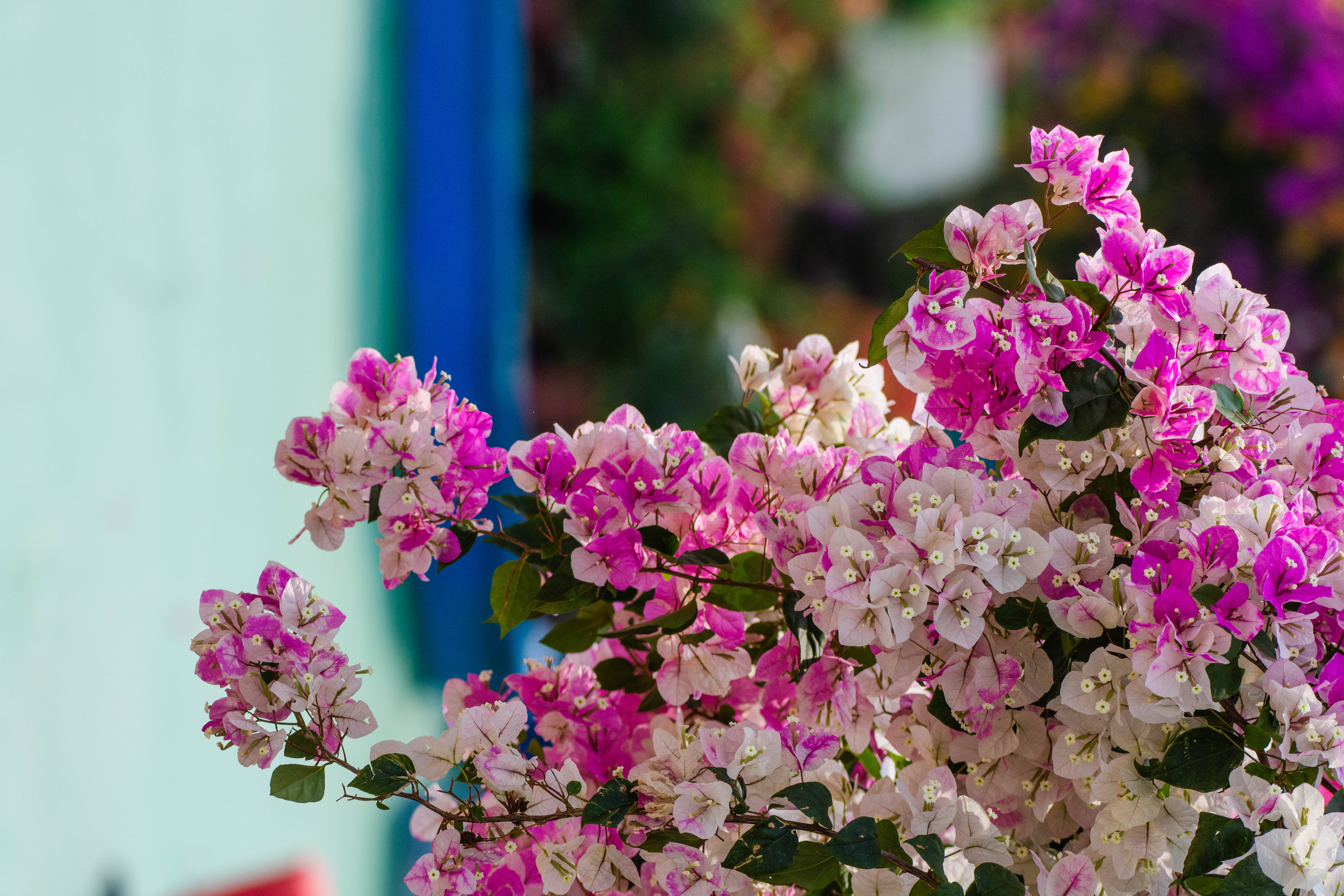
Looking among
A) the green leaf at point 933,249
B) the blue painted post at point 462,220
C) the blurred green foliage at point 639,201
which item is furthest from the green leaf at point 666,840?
the blurred green foliage at point 639,201

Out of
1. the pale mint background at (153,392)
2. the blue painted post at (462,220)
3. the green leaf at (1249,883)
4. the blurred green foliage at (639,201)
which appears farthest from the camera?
the blurred green foliage at (639,201)

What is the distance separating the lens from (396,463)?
1.42ft

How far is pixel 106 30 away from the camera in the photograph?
905 mm

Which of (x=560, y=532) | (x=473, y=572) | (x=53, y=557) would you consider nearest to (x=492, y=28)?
(x=473, y=572)

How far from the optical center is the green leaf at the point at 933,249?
0.44m

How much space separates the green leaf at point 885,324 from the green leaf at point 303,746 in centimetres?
25

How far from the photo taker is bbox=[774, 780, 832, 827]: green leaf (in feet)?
1.25

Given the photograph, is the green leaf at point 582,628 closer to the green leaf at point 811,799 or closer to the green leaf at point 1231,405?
the green leaf at point 811,799

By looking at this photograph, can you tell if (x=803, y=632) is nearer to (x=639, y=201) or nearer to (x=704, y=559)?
(x=704, y=559)

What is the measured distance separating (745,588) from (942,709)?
0.29 feet

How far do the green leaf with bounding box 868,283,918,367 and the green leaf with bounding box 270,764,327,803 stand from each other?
0.84 feet

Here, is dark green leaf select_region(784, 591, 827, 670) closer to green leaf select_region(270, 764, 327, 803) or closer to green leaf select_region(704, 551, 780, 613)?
green leaf select_region(704, 551, 780, 613)

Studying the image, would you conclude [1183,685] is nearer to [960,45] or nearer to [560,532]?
[560,532]

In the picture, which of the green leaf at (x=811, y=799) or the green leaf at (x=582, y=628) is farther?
the green leaf at (x=582, y=628)
